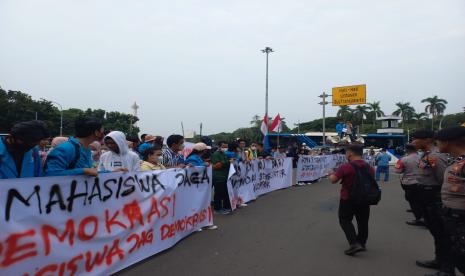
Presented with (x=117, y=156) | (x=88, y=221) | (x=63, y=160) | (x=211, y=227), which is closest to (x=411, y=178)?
(x=211, y=227)

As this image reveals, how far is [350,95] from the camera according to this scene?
28422mm

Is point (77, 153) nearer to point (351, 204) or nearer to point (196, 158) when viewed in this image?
point (196, 158)

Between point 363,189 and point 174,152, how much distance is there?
341cm

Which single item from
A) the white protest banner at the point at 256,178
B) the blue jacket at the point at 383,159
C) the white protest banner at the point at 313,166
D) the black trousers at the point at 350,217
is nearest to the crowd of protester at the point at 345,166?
the black trousers at the point at 350,217

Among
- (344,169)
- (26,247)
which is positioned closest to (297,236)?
(344,169)

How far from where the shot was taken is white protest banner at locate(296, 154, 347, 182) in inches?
566

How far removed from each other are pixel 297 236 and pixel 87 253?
138 inches

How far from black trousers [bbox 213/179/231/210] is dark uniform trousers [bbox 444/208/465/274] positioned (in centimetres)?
492

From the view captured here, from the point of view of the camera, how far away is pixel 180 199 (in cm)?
562

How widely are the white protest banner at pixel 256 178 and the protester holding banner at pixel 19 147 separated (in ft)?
15.8

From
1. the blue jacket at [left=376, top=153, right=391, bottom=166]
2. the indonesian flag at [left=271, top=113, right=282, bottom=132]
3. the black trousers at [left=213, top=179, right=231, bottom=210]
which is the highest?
the indonesian flag at [left=271, top=113, right=282, bottom=132]

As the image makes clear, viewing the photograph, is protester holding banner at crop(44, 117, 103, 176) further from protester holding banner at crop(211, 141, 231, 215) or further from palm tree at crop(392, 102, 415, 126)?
palm tree at crop(392, 102, 415, 126)

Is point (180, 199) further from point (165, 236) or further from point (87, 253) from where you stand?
point (87, 253)

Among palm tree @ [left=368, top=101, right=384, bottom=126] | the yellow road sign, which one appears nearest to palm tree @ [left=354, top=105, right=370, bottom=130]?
palm tree @ [left=368, top=101, right=384, bottom=126]
